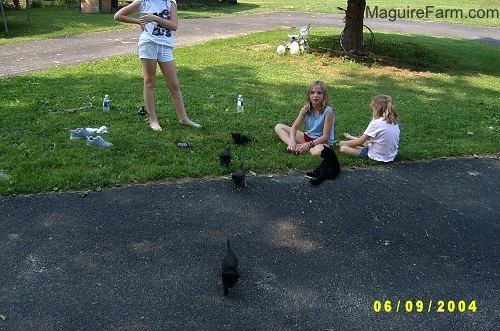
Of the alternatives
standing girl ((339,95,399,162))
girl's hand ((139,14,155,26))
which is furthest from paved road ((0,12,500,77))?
standing girl ((339,95,399,162))

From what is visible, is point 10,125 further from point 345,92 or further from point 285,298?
point 345,92

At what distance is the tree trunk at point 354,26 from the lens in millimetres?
13047

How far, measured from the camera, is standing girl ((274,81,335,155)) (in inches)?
239

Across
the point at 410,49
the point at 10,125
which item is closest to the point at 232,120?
the point at 10,125

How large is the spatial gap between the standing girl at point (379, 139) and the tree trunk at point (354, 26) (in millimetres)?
7532

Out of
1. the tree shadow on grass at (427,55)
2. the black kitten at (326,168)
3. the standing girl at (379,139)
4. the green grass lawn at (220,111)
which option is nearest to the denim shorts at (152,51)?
the green grass lawn at (220,111)

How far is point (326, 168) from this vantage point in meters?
5.37

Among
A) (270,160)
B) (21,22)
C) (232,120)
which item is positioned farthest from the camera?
(21,22)

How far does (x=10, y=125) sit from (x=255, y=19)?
17.4 m

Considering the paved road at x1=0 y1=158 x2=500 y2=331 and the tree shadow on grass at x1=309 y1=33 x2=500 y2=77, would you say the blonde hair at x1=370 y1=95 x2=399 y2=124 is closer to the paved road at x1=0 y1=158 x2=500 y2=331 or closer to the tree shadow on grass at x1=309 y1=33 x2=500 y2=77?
the paved road at x1=0 y1=158 x2=500 y2=331

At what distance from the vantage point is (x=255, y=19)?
22656 millimetres
